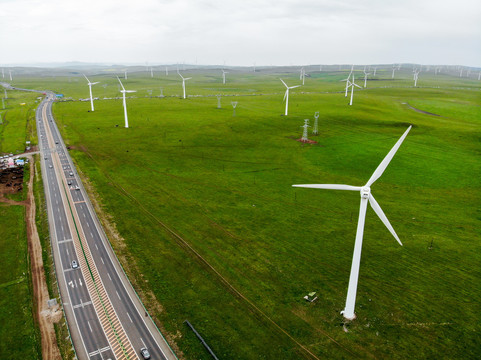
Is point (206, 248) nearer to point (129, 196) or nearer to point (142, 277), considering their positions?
point (142, 277)

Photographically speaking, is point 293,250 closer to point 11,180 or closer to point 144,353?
point 144,353

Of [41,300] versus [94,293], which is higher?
[94,293]

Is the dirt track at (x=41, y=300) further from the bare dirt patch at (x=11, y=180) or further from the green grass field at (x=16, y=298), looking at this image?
the bare dirt patch at (x=11, y=180)

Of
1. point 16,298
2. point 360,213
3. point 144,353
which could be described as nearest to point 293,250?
point 360,213

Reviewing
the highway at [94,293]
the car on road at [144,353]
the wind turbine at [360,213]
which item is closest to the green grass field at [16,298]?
the highway at [94,293]

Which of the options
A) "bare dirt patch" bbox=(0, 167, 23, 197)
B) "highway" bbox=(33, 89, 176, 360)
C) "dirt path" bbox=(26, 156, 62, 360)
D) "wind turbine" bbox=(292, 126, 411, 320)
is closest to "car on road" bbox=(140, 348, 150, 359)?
"highway" bbox=(33, 89, 176, 360)

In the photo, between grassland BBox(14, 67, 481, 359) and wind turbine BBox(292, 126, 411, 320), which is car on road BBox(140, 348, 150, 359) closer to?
grassland BBox(14, 67, 481, 359)
